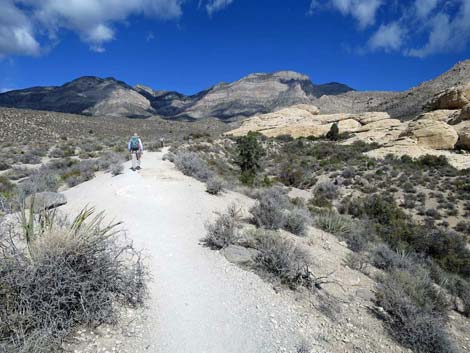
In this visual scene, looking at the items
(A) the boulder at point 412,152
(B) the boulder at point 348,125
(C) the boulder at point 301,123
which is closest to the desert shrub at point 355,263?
(A) the boulder at point 412,152

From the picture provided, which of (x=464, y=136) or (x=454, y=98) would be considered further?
(x=454, y=98)

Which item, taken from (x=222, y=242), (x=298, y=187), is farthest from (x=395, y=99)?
(x=222, y=242)

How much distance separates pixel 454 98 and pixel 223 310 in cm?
3791

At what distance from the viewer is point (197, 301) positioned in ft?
12.5

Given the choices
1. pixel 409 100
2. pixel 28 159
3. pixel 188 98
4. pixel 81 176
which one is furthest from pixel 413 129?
pixel 188 98

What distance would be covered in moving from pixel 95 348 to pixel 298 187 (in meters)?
19.9

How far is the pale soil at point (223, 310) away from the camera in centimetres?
308

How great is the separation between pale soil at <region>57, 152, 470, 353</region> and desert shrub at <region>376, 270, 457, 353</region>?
0.23 metres

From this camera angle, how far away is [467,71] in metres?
46.3

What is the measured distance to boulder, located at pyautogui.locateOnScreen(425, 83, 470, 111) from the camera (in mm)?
29266

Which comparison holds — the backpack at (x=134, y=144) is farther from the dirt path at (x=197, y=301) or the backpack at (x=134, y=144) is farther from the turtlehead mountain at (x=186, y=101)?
the turtlehead mountain at (x=186, y=101)

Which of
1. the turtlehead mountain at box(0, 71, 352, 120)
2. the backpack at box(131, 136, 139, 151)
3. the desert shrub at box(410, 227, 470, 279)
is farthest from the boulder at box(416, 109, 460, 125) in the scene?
the turtlehead mountain at box(0, 71, 352, 120)

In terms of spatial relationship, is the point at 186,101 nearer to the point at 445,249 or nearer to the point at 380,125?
the point at 380,125

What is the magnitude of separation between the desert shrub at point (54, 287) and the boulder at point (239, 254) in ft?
7.50
